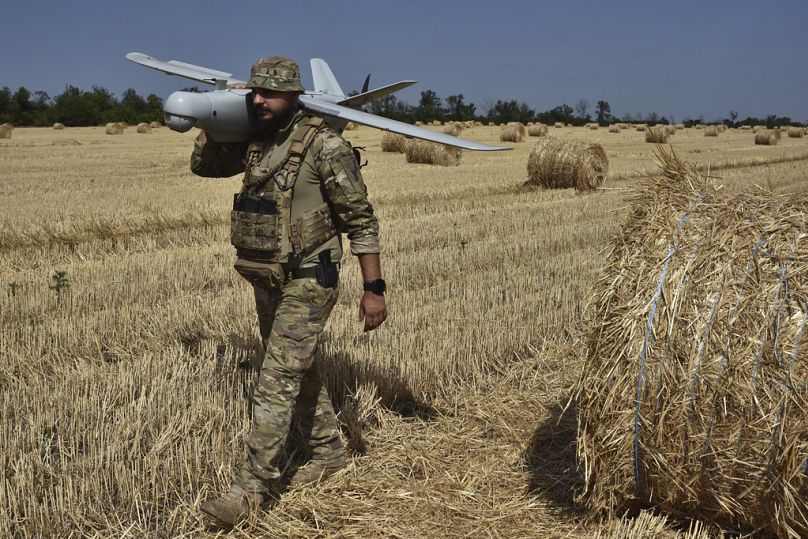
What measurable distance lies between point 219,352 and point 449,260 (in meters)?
3.96

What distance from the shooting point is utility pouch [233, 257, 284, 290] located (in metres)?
3.96

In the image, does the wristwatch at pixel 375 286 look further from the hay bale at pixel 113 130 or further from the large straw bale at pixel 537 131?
the hay bale at pixel 113 130

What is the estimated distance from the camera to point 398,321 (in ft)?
22.3

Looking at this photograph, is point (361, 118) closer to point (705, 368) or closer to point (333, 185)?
point (333, 185)

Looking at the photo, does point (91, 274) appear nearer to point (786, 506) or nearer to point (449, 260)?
point (449, 260)

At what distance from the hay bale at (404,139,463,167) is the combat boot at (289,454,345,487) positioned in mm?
17979

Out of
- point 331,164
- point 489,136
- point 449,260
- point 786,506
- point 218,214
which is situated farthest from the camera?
point 489,136

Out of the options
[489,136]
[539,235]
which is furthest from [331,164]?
[489,136]

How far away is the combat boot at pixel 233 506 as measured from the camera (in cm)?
373

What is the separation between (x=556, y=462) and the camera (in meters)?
4.64

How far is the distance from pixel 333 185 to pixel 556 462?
7.03ft

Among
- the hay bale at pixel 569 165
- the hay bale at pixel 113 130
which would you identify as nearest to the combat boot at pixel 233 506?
the hay bale at pixel 569 165

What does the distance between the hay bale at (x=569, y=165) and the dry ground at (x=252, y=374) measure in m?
5.65

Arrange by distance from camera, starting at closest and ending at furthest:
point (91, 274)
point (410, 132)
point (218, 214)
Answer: point (410, 132)
point (91, 274)
point (218, 214)
